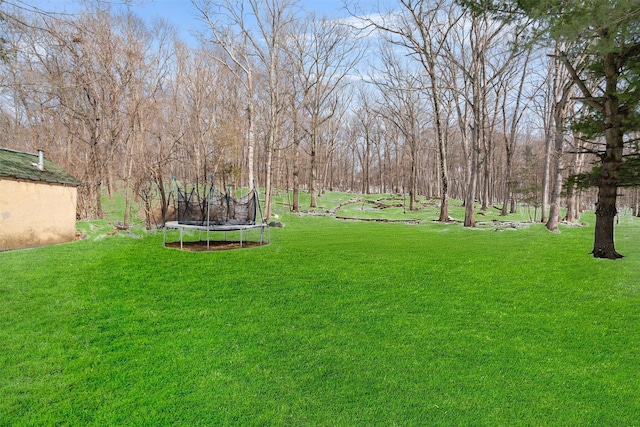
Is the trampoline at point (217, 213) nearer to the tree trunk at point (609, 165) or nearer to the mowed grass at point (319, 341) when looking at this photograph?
the mowed grass at point (319, 341)

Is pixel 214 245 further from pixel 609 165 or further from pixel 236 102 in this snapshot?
pixel 236 102

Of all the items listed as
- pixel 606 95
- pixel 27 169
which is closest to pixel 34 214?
pixel 27 169

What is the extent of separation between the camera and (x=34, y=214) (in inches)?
364

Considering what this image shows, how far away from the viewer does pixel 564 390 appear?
3393mm

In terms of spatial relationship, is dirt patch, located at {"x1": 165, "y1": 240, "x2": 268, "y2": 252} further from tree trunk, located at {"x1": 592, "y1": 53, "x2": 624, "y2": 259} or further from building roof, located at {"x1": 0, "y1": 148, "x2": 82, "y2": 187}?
tree trunk, located at {"x1": 592, "y1": 53, "x2": 624, "y2": 259}

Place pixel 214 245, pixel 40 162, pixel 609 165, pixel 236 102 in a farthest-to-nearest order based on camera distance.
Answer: pixel 236 102, pixel 214 245, pixel 40 162, pixel 609 165

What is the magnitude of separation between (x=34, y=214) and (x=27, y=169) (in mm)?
1185

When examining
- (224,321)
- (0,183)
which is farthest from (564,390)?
(0,183)

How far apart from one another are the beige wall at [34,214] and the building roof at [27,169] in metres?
0.16

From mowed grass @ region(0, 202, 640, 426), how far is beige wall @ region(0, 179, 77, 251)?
117 cm

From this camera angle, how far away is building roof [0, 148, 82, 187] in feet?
28.4

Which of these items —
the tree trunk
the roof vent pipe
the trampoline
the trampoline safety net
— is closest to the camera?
the tree trunk

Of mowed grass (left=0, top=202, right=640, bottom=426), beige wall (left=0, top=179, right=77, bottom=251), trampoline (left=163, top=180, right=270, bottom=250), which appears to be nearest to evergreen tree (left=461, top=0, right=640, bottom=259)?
mowed grass (left=0, top=202, right=640, bottom=426)

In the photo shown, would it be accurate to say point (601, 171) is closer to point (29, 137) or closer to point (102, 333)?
point (102, 333)
